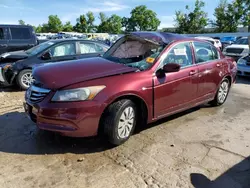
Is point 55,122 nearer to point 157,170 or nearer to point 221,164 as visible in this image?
point 157,170

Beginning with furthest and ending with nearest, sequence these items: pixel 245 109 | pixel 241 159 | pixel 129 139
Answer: pixel 245 109 → pixel 129 139 → pixel 241 159

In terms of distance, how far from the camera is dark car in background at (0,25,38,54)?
9.39m

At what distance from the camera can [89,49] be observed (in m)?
7.70

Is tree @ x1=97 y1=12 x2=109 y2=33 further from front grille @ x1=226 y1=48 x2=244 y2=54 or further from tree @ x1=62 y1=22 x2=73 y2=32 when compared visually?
front grille @ x1=226 y1=48 x2=244 y2=54

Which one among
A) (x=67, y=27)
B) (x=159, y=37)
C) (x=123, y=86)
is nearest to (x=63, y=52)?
(x=159, y=37)

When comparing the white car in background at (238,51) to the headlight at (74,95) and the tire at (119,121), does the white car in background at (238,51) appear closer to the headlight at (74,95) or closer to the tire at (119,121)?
the tire at (119,121)

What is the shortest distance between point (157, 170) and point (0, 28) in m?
8.80

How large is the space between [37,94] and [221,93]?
13.4ft

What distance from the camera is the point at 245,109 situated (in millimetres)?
5680

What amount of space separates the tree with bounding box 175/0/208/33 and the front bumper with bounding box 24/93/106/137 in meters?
50.8

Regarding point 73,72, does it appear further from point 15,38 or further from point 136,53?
point 15,38

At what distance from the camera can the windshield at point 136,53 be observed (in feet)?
13.3

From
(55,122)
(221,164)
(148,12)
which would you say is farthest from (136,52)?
(148,12)

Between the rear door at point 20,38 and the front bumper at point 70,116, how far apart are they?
7039mm
